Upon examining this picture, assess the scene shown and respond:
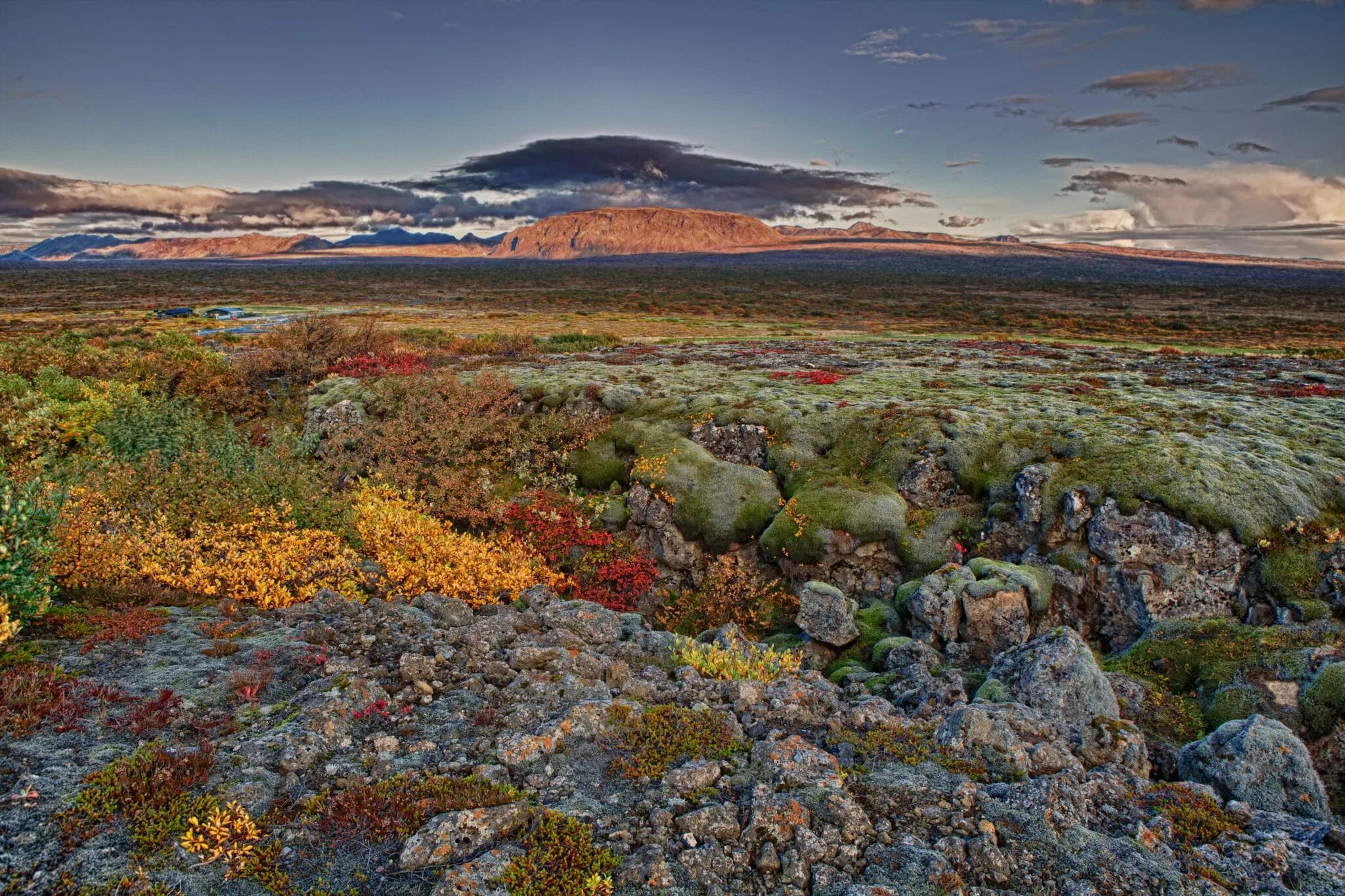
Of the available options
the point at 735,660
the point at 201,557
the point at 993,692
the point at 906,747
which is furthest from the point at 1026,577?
the point at 201,557

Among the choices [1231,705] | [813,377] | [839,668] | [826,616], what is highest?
[813,377]

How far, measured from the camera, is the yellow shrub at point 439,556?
1459 centimetres

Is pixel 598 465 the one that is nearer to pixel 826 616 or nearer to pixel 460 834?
pixel 826 616

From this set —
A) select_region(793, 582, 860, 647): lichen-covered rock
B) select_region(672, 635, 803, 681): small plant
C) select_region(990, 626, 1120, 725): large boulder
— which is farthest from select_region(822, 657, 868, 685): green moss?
select_region(990, 626, 1120, 725): large boulder

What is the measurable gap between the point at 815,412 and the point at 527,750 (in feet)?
58.8

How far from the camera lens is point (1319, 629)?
1223cm

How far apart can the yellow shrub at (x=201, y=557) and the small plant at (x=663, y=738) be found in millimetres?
7048

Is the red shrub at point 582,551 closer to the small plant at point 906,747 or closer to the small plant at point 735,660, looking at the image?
the small plant at point 735,660

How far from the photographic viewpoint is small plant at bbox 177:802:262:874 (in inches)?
251

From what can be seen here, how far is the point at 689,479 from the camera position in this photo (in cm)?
2069

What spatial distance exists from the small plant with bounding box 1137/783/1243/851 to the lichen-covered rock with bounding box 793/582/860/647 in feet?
21.9

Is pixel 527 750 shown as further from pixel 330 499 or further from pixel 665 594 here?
pixel 330 499

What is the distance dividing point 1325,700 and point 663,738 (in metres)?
10.1

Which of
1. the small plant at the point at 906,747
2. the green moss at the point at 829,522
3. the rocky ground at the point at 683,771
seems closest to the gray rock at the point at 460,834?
the rocky ground at the point at 683,771
